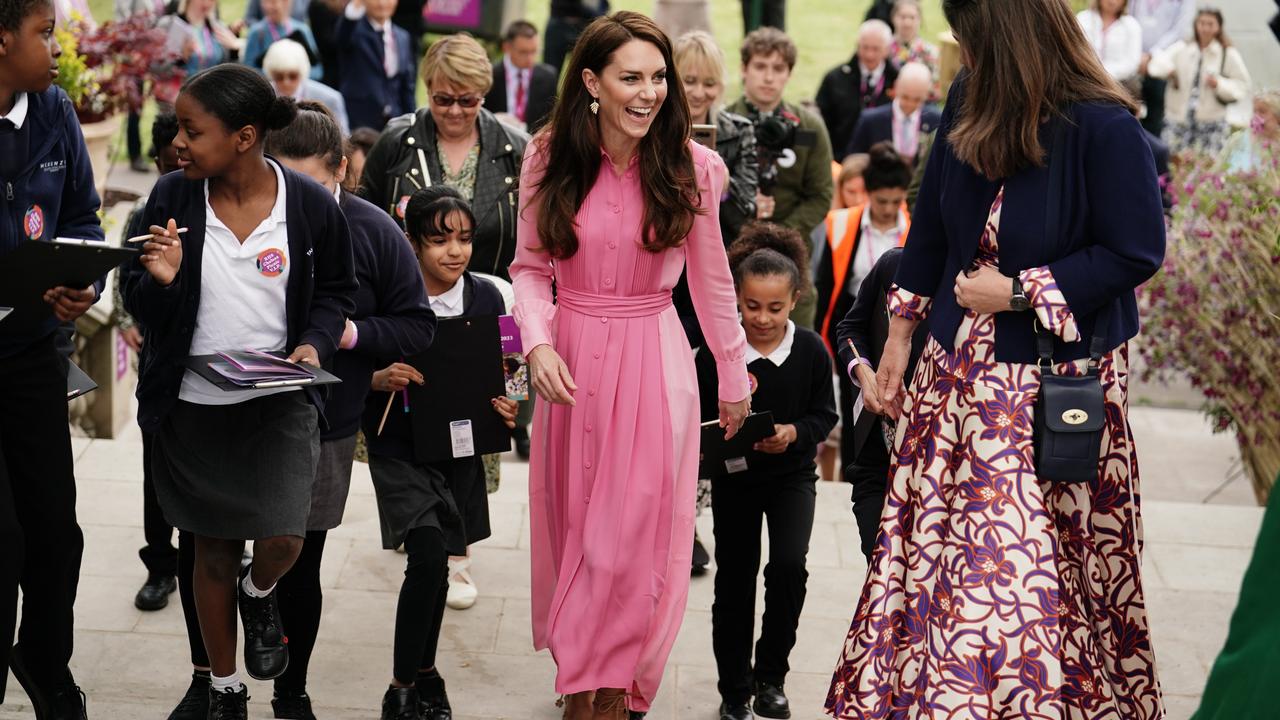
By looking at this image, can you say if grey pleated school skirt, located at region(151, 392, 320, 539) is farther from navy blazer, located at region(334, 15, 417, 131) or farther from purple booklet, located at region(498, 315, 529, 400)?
navy blazer, located at region(334, 15, 417, 131)

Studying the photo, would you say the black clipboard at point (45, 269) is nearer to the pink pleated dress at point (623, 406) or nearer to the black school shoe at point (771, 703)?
the pink pleated dress at point (623, 406)

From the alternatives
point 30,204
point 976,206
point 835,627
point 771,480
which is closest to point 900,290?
point 976,206

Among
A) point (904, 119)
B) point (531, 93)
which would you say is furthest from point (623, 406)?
point (531, 93)

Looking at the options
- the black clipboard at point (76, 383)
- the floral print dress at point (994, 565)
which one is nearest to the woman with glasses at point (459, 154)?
the black clipboard at point (76, 383)

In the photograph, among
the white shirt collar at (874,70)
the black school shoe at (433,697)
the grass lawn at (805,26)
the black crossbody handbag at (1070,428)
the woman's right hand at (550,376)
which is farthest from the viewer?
the grass lawn at (805,26)

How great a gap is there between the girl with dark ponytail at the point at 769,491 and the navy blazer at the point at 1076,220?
3.42 ft

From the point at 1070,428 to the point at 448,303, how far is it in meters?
2.19

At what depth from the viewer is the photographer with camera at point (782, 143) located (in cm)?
793

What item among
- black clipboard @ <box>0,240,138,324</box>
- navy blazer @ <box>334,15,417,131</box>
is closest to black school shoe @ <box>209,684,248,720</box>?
black clipboard @ <box>0,240,138,324</box>

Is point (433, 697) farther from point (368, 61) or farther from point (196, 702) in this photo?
point (368, 61)

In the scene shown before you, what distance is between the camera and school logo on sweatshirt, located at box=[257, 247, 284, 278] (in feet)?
13.8

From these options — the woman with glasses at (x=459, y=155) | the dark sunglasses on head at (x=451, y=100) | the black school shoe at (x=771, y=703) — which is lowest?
the black school shoe at (x=771, y=703)

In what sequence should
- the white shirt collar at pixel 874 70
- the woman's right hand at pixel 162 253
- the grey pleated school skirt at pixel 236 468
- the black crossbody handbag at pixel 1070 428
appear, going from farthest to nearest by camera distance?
the white shirt collar at pixel 874 70 < the grey pleated school skirt at pixel 236 468 < the woman's right hand at pixel 162 253 < the black crossbody handbag at pixel 1070 428

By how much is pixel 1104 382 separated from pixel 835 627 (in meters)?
2.06
